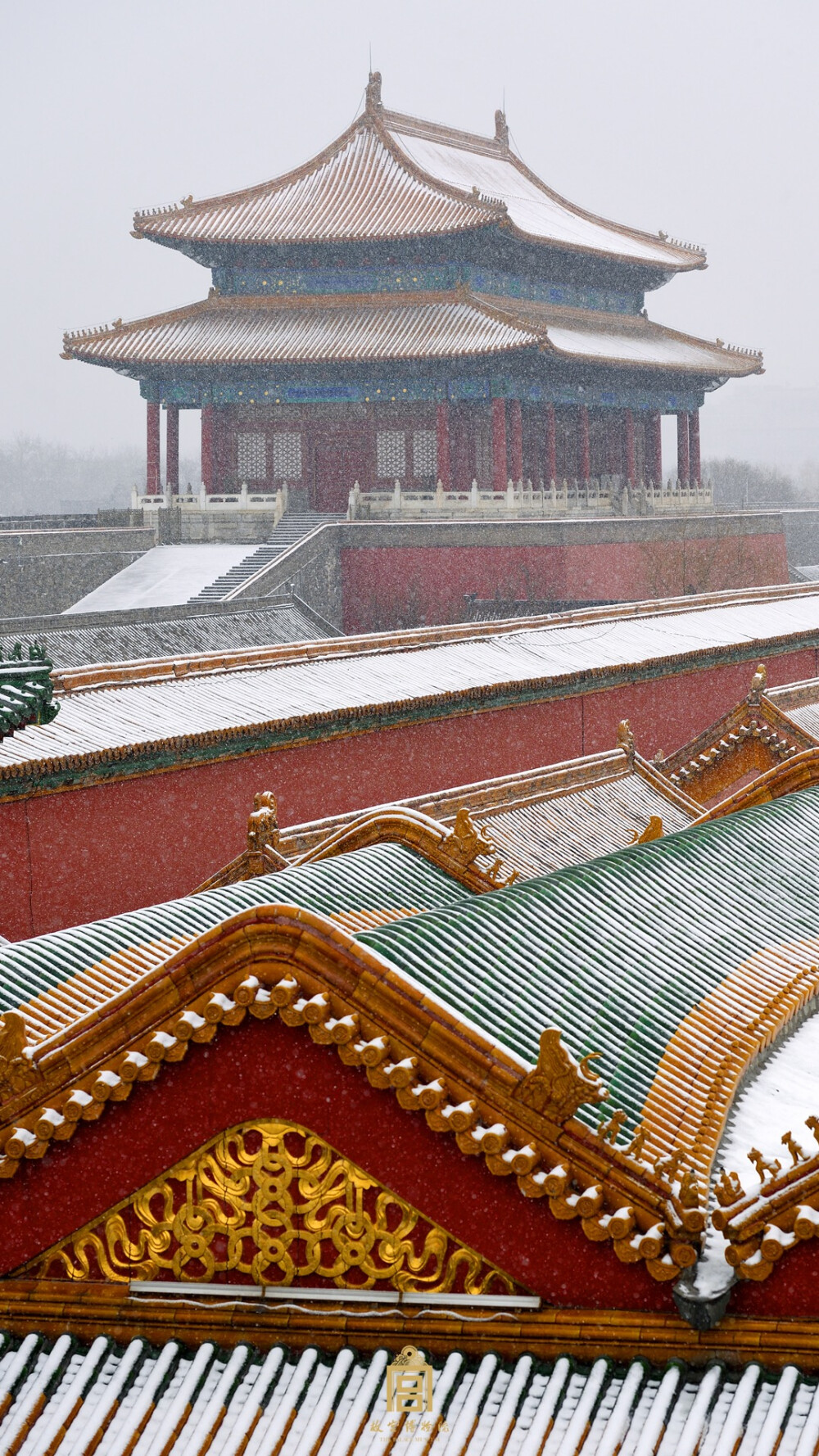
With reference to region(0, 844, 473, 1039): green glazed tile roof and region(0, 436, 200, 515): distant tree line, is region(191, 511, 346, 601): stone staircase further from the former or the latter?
region(0, 436, 200, 515): distant tree line

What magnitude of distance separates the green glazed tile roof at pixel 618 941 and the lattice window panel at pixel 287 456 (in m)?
29.2

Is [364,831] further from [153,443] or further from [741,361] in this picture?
[741,361]

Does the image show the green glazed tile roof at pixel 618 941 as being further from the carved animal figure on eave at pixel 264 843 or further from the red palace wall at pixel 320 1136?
the carved animal figure on eave at pixel 264 843

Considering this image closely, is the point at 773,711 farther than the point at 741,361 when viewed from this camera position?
No

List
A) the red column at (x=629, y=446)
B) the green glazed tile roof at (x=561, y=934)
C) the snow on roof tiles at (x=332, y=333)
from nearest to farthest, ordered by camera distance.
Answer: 1. the green glazed tile roof at (x=561, y=934)
2. the snow on roof tiles at (x=332, y=333)
3. the red column at (x=629, y=446)

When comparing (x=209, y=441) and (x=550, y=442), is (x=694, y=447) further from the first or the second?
(x=209, y=441)

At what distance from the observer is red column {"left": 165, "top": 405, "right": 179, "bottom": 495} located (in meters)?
40.3

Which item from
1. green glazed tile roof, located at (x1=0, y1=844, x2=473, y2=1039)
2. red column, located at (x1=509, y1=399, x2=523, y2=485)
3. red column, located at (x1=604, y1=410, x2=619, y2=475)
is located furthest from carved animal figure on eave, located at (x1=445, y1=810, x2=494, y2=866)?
red column, located at (x1=604, y1=410, x2=619, y2=475)

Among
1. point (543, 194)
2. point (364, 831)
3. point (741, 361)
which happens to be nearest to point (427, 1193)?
point (364, 831)

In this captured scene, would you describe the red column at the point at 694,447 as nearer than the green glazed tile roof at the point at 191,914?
No

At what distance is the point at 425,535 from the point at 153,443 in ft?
28.7

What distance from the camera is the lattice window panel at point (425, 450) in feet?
127

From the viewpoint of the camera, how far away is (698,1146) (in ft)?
20.5

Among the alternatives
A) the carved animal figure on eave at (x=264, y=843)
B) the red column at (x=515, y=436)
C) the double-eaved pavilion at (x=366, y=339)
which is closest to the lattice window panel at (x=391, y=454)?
the double-eaved pavilion at (x=366, y=339)
